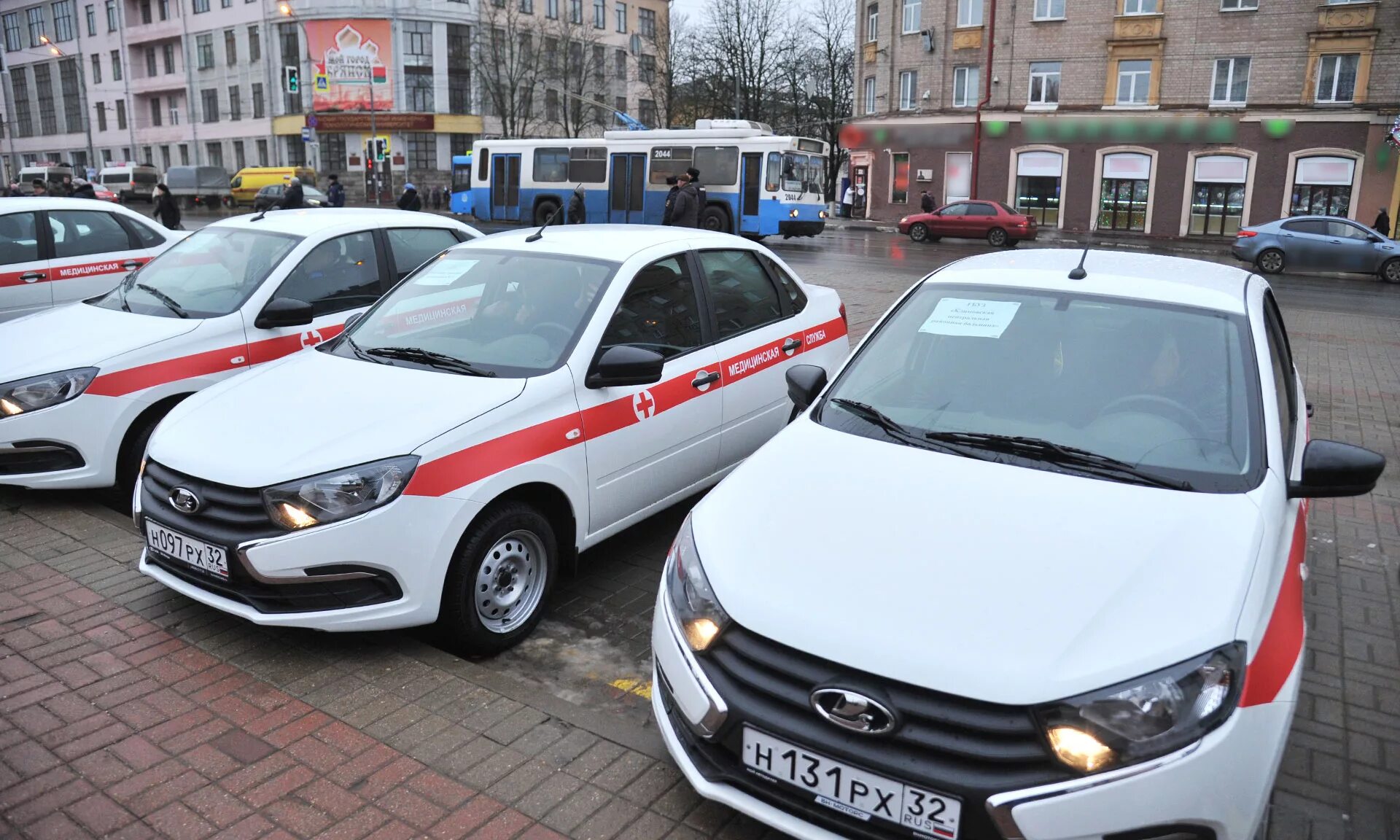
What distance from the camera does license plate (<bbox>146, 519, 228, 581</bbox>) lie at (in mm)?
3730

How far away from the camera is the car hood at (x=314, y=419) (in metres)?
3.73

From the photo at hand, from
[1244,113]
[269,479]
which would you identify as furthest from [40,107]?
[269,479]

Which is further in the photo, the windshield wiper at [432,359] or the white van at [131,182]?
the white van at [131,182]

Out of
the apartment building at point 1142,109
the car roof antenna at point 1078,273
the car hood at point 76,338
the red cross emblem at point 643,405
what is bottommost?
the red cross emblem at point 643,405

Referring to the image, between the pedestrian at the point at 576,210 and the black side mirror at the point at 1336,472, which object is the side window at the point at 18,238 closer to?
the black side mirror at the point at 1336,472

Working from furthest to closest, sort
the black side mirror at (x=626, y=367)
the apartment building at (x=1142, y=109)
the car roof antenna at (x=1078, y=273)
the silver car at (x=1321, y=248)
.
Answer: the apartment building at (x=1142, y=109) → the silver car at (x=1321, y=248) → the black side mirror at (x=626, y=367) → the car roof antenna at (x=1078, y=273)

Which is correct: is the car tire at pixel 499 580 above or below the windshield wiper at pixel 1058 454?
below

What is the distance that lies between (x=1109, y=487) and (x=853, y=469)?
772mm

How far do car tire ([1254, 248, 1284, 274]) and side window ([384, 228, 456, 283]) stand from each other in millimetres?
21873

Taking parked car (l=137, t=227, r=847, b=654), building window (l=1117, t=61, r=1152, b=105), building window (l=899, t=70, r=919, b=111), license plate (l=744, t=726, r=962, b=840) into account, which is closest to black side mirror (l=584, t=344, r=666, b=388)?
parked car (l=137, t=227, r=847, b=654)

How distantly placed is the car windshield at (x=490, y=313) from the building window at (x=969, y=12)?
129 feet

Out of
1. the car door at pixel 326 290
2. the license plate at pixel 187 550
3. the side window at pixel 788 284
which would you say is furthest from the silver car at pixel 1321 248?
the license plate at pixel 187 550

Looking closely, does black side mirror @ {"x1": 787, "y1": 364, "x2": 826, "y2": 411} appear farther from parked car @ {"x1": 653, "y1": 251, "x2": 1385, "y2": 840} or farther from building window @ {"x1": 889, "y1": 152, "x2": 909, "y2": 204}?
building window @ {"x1": 889, "y1": 152, "x2": 909, "y2": 204}

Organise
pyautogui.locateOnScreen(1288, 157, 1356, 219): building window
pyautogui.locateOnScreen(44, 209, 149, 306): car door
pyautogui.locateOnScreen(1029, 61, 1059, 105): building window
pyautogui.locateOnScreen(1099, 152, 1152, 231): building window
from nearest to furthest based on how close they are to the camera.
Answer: pyautogui.locateOnScreen(44, 209, 149, 306): car door → pyautogui.locateOnScreen(1288, 157, 1356, 219): building window → pyautogui.locateOnScreen(1099, 152, 1152, 231): building window → pyautogui.locateOnScreen(1029, 61, 1059, 105): building window
